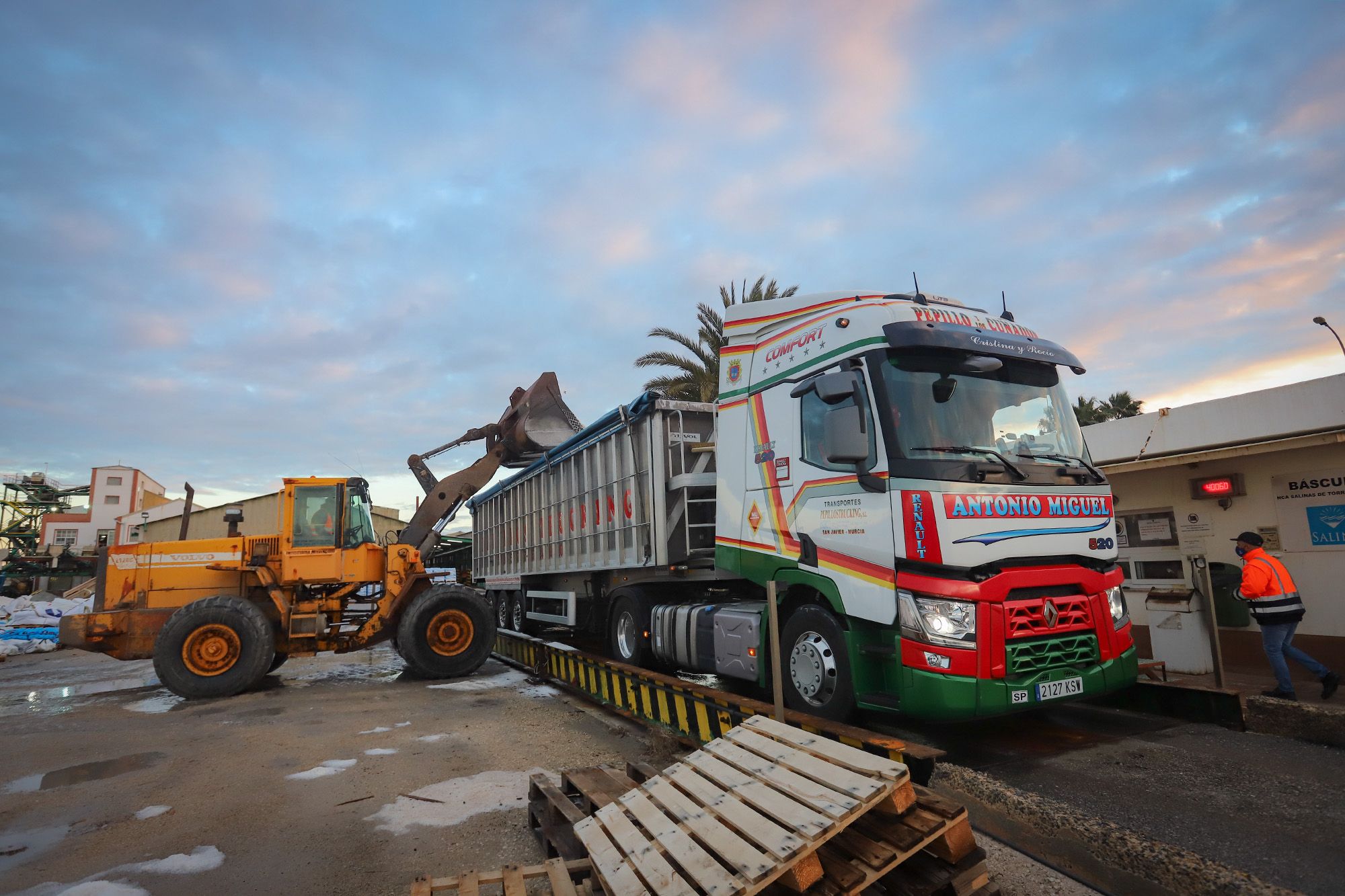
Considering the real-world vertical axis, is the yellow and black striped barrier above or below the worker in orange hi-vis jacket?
below

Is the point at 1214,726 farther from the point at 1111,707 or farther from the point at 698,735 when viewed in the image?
the point at 698,735

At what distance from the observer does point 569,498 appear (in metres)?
9.83

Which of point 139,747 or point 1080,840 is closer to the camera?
point 1080,840

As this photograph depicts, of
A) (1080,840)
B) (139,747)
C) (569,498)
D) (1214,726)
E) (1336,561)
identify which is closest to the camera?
(1080,840)

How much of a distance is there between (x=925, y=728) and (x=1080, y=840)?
2410 mm

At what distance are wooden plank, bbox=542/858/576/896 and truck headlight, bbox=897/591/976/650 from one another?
241cm

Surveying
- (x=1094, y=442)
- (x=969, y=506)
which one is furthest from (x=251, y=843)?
(x=1094, y=442)

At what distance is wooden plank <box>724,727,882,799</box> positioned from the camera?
293 centimetres

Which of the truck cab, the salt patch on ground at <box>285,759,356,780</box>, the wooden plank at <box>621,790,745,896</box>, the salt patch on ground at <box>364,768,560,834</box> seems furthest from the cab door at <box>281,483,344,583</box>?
the wooden plank at <box>621,790,745,896</box>

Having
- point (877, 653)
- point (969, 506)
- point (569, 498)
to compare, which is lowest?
point (877, 653)

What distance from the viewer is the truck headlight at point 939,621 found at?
4348 millimetres

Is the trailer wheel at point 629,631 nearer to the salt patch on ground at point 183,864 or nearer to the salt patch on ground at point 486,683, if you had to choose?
the salt patch on ground at point 486,683

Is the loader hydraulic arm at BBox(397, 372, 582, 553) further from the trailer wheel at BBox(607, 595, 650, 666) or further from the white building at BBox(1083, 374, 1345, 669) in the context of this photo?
the white building at BBox(1083, 374, 1345, 669)

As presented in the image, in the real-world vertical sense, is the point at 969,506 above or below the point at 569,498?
below
